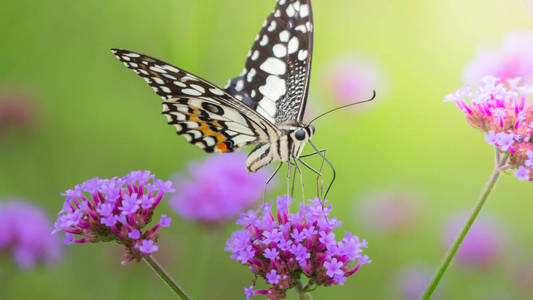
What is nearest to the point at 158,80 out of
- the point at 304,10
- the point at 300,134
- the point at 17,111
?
the point at 300,134

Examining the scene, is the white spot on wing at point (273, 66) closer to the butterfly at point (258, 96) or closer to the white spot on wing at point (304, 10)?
the butterfly at point (258, 96)

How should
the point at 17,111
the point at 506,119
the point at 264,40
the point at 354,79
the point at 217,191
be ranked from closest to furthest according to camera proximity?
the point at 506,119 < the point at 264,40 < the point at 217,191 < the point at 17,111 < the point at 354,79

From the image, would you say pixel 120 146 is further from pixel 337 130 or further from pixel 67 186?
pixel 337 130

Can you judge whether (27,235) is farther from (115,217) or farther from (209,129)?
(115,217)

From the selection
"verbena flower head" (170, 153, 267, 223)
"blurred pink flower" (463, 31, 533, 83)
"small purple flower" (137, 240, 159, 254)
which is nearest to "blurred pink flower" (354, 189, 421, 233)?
"verbena flower head" (170, 153, 267, 223)

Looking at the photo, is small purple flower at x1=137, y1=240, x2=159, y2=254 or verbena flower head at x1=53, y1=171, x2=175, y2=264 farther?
verbena flower head at x1=53, y1=171, x2=175, y2=264

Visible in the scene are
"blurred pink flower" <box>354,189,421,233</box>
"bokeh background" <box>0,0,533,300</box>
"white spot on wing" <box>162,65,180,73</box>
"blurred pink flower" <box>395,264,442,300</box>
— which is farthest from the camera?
"blurred pink flower" <box>354,189,421,233</box>

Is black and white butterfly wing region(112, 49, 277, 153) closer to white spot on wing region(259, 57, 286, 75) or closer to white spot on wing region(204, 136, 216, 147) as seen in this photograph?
white spot on wing region(204, 136, 216, 147)
